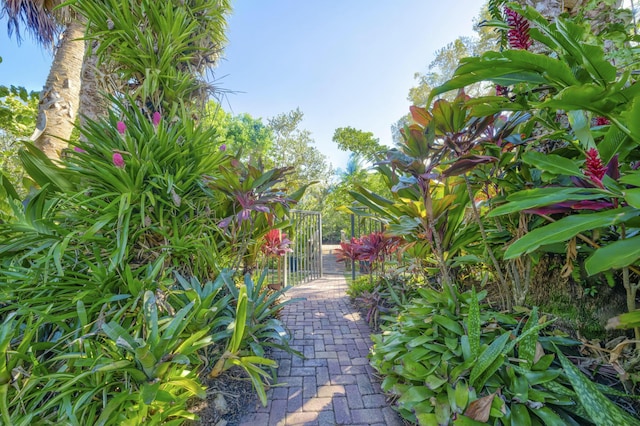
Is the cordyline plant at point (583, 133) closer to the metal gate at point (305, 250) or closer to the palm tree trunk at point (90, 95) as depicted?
the palm tree trunk at point (90, 95)

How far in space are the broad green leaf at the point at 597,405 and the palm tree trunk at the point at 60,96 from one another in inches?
187

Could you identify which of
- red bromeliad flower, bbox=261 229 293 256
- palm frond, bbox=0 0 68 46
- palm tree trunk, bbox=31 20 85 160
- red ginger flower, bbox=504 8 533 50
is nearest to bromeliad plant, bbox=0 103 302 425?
red bromeliad flower, bbox=261 229 293 256

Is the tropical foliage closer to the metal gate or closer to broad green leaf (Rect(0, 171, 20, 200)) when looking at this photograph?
broad green leaf (Rect(0, 171, 20, 200))

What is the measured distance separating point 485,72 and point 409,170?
0.59 metres

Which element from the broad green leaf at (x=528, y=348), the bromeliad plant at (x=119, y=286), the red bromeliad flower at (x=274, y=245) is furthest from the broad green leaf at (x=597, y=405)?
the red bromeliad flower at (x=274, y=245)

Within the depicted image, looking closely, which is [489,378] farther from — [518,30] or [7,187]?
[7,187]

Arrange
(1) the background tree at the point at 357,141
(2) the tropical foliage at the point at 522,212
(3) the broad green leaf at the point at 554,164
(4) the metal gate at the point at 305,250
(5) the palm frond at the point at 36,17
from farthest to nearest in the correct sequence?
1. (1) the background tree at the point at 357,141
2. (4) the metal gate at the point at 305,250
3. (5) the palm frond at the point at 36,17
4. (3) the broad green leaf at the point at 554,164
5. (2) the tropical foliage at the point at 522,212

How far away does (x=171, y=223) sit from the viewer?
170 centimetres

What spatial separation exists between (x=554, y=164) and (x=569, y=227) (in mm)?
A: 348

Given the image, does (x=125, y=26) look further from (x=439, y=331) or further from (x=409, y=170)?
(x=439, y=331)

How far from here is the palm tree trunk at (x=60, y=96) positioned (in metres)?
2.93

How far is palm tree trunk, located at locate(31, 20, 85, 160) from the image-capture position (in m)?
2.93

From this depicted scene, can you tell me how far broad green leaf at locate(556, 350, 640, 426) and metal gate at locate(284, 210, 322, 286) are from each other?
4.24m

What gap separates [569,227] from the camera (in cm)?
72
